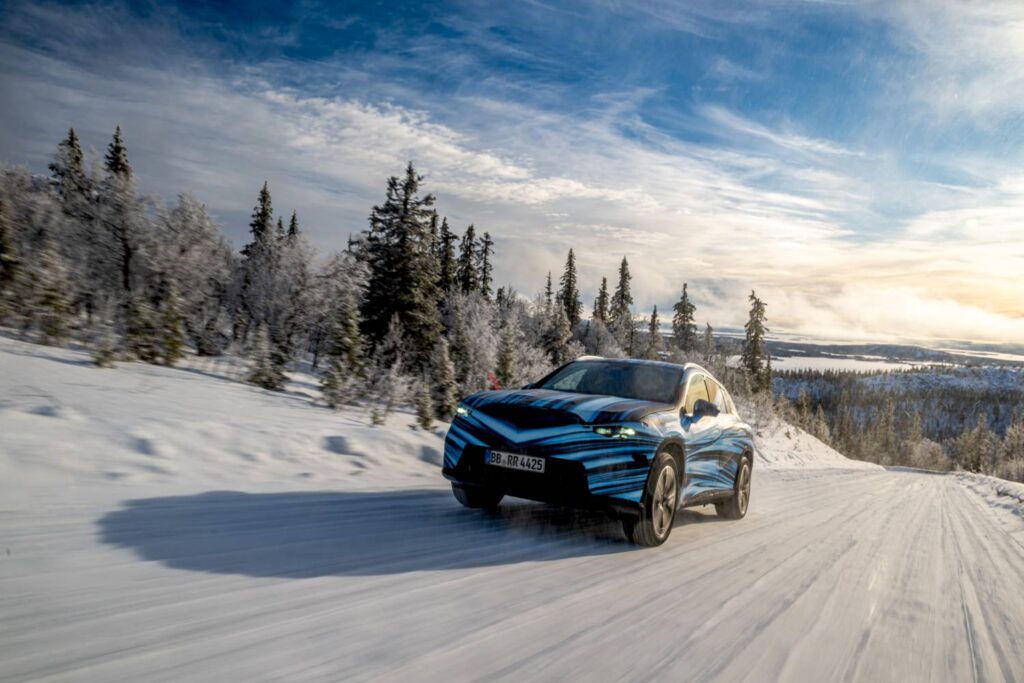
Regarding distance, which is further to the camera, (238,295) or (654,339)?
(654,339)

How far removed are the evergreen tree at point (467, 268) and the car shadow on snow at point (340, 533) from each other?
197 ft

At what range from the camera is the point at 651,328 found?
100250 millimetres

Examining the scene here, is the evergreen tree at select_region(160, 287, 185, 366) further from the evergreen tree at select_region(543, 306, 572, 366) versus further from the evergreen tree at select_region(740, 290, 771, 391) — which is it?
the evergreen tree at select_region(740, 290, 771, 391)

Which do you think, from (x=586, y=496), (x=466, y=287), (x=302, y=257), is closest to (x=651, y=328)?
(x=466, y=287)

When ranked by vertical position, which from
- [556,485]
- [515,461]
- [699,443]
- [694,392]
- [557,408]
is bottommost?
[556,485]

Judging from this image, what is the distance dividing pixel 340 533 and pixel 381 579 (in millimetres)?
1105

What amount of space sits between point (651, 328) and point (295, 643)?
327 ft

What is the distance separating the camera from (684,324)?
9175cm

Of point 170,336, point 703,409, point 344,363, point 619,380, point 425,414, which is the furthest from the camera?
point 344,363

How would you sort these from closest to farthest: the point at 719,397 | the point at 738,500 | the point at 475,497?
the point at 475,497
the point at 719,397
the point at 738,500

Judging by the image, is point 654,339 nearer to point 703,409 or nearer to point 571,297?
point 571,297

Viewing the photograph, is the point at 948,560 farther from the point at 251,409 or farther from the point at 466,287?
the point at 466,287

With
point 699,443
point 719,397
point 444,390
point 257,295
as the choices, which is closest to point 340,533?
point 699,443

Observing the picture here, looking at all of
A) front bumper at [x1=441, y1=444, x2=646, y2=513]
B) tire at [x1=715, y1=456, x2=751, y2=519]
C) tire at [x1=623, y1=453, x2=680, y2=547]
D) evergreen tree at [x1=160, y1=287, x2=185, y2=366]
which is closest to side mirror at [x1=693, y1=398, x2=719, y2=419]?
tire at [x1=623, y1=453, x2=680, y2=547]
